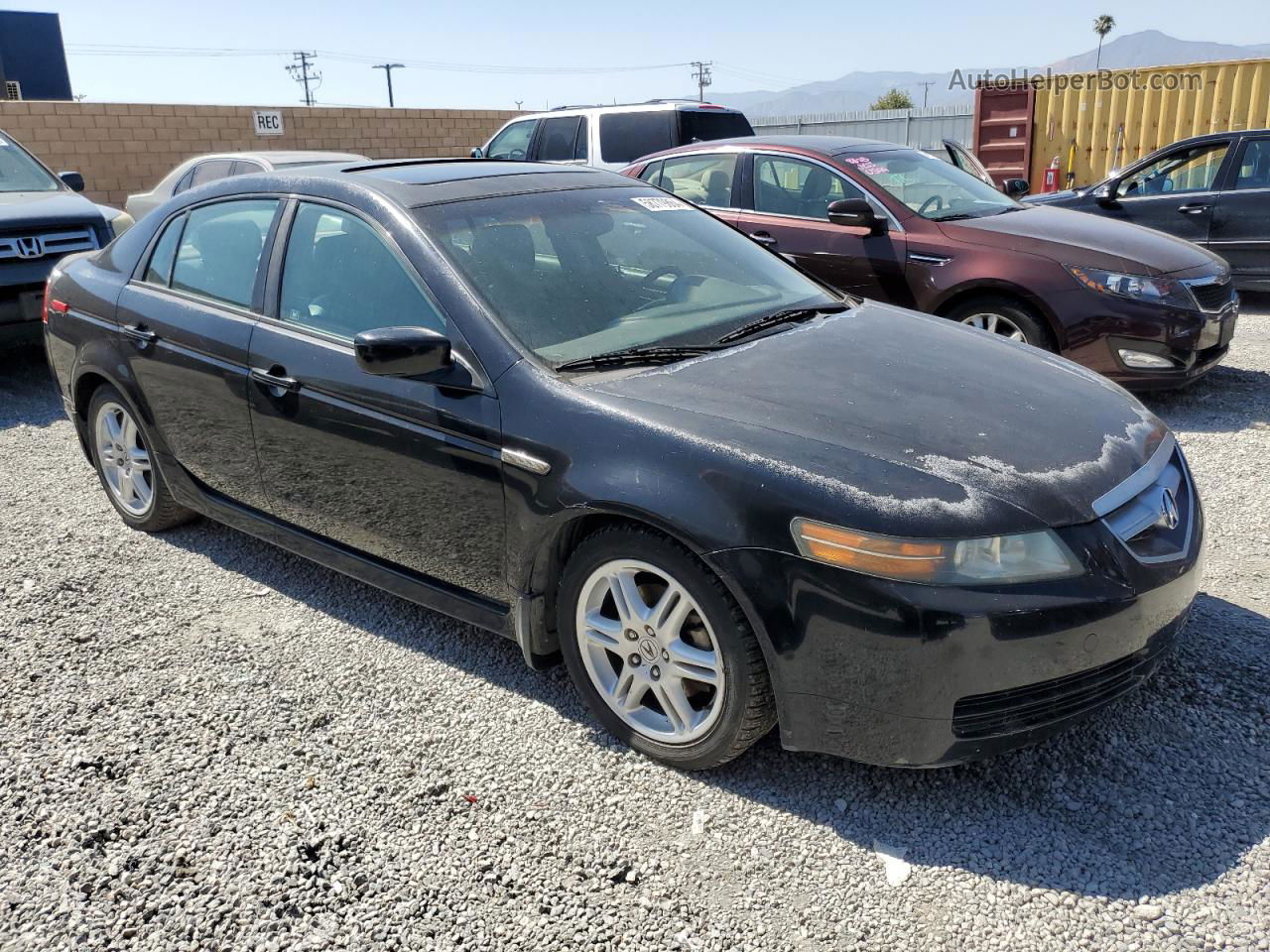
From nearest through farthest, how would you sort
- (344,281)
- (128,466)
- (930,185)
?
(344,281), (128,466), (930,185)

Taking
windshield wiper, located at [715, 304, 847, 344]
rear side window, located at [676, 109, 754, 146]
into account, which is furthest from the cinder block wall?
windshield wiper, located at [715, 304, 847, 344]

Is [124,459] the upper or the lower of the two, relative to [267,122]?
lower

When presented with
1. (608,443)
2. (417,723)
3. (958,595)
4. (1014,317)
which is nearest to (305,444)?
(417,723)

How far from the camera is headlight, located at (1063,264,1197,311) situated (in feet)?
19.5

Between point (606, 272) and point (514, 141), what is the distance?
9778 mm

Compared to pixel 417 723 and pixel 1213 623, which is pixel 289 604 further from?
pixel 1213 623

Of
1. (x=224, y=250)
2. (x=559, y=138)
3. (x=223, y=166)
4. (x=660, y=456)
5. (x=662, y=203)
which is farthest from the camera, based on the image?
(x=559, y=138)

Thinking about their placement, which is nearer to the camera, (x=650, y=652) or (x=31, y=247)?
(x=650, y=652)

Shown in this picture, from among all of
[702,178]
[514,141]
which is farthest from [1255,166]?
[514,141]

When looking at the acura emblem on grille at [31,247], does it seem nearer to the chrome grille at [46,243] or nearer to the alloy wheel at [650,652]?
the chrome grille at [46,243]

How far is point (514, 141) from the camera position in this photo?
1262 cm

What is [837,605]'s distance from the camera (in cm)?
245

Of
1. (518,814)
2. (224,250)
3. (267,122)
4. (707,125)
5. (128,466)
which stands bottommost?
(518,814)

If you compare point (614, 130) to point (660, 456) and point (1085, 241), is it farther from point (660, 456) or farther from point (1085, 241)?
point (660, 456)
